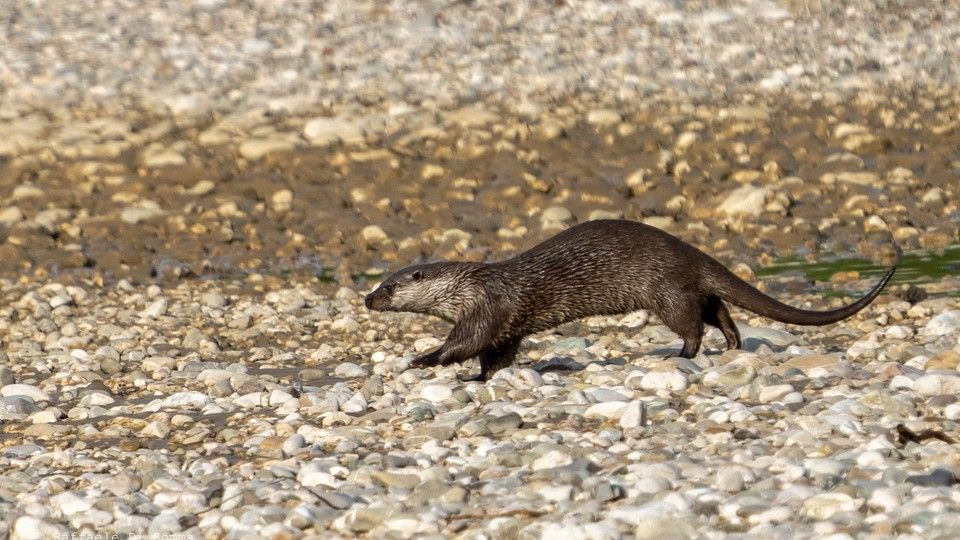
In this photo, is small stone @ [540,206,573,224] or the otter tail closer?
the otter tail

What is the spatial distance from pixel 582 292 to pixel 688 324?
1.74 ft

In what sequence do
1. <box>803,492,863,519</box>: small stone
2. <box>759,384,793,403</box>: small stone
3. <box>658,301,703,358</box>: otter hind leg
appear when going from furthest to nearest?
<box>658,301,703,358</box>: otter hind leg → <box>759,384,793,403</box>: small stone → <box>803,492,863,519</box>: small stone

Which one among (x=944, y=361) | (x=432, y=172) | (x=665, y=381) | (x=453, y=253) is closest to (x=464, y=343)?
(x=665, y=381)

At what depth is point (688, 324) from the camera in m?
7.62

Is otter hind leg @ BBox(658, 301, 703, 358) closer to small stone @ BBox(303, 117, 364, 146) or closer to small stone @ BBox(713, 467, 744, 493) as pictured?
small stone @ BBox(713, 467, 744, 493)

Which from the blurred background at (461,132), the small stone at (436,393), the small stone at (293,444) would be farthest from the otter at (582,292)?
the blurred background at (461,132)

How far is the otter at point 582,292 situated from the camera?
7.65m

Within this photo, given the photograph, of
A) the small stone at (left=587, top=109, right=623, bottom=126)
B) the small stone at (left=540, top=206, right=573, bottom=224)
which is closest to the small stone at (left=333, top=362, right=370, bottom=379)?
the small stone at (left=540, top=206, right=573, bottom=224)

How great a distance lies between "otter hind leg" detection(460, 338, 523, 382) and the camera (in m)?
7.74

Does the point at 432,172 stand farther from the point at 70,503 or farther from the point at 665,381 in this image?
the point at 70,503

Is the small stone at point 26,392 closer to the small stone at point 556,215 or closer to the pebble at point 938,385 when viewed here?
the pebble at point 938,385

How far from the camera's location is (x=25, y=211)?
1149cm

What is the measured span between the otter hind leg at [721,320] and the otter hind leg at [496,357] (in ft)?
2.97

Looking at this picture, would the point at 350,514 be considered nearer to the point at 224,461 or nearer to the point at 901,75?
the point at 224,461
